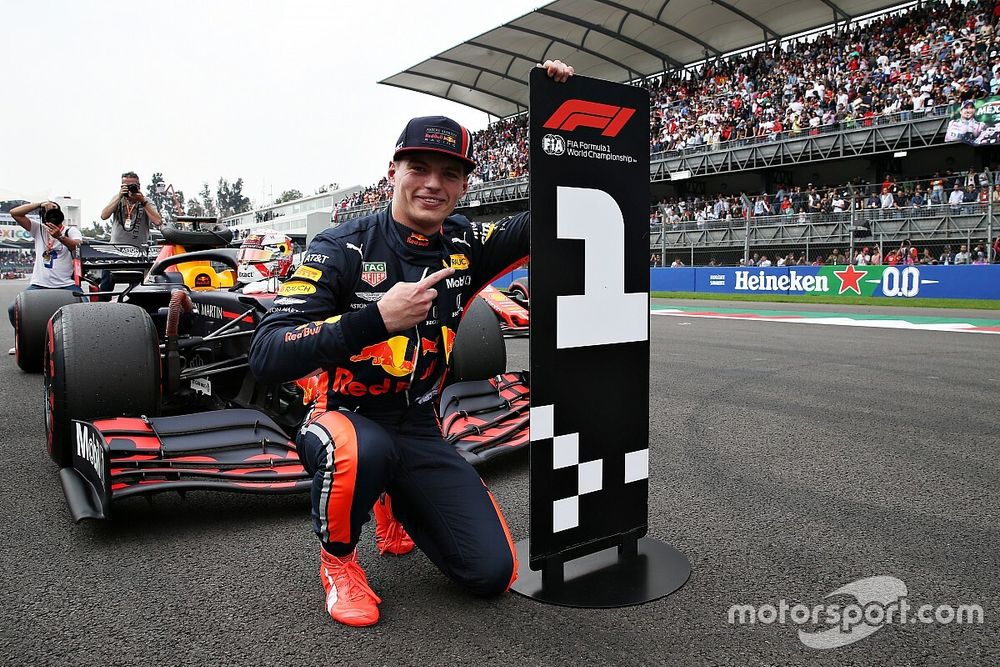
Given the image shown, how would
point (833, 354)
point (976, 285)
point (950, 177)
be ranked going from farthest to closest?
point (950, 177), point (976, 285), point (833, 354)

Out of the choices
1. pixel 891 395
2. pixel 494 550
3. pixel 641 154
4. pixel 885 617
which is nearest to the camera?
pixel 885 617

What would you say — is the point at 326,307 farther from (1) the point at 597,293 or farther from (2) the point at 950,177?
(2) the point at 950,177

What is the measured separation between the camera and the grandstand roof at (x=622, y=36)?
904 inches

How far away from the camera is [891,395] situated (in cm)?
510

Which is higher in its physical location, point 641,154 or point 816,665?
point 641,154

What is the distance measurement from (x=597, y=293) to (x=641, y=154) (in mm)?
465

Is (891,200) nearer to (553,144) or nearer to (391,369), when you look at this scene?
(553,144)

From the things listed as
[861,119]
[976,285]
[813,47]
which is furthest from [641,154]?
[813,47]

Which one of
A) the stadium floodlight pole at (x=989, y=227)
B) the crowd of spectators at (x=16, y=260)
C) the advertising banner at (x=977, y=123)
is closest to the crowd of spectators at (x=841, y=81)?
the advertising banner at (x=977, y=123)

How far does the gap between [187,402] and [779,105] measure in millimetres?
22187

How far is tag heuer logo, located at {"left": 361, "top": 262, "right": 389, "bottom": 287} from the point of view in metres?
2.23

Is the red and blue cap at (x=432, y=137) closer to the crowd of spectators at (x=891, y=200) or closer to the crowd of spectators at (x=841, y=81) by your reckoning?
the crowd of spectators at (x=891, y=200)

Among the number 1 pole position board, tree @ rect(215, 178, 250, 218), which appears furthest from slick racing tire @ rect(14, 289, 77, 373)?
tree @ rect(215, 178, 250, 218)

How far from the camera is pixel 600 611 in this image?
2080mm
